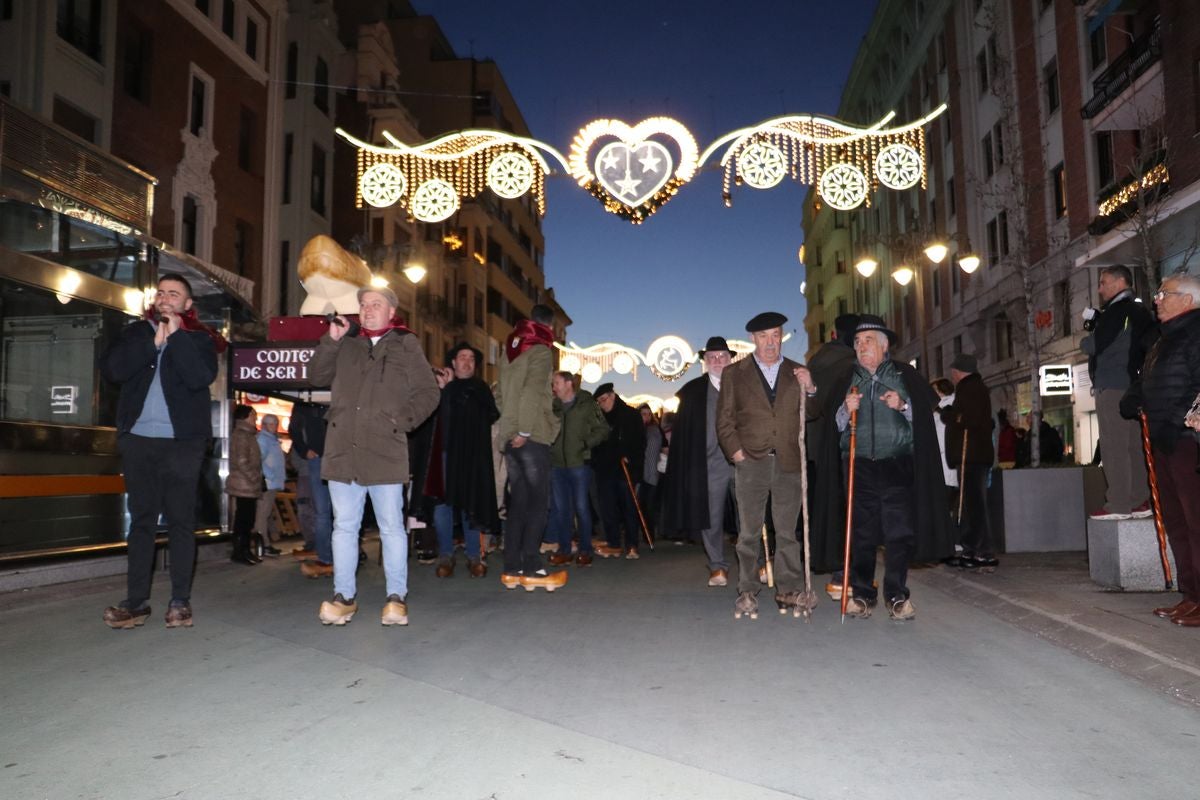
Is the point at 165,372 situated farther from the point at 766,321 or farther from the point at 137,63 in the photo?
the point at 137,63

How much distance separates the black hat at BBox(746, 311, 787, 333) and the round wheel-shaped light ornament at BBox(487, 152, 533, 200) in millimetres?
7886

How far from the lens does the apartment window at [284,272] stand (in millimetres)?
26159

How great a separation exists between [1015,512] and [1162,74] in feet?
42.0

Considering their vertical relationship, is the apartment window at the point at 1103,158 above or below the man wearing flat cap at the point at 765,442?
above

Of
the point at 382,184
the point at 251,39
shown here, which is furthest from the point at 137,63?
the point at 382,184

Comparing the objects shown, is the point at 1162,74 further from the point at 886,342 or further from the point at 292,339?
the point at 292,339

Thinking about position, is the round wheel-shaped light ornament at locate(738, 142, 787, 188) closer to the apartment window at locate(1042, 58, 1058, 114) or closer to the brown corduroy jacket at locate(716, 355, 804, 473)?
the brown corduroy jacket at locate(716, 355, 804, 473)

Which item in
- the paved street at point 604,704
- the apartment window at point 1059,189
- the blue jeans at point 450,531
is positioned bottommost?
the paved street at point 604,704

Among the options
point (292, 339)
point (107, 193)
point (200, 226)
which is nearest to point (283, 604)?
point (292, 339)

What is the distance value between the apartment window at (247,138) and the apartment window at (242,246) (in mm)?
1447

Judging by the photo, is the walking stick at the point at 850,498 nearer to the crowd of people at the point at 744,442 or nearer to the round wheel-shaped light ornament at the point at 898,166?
the crowd of people at the point at 744,442

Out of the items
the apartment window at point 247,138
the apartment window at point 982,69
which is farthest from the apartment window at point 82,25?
the apartment window at point 982,69

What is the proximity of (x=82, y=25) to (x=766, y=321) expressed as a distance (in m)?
16.9

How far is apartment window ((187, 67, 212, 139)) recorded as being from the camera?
21859 millimetres
